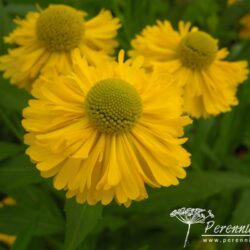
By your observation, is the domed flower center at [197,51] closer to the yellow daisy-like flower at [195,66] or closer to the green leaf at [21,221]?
the yellow daisy-like flower at [195,66]

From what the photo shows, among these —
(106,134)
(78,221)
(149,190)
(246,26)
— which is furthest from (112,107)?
(246,26)

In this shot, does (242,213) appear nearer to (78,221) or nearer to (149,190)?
(149,190)

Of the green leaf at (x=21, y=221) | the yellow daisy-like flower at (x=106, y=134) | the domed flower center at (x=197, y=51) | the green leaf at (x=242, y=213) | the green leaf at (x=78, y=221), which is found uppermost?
the domed flower center at (x=197, y=51)

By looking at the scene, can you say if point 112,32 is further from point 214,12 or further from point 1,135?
point 214,12

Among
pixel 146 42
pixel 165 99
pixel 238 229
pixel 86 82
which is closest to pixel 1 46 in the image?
Result: pixel 146 42

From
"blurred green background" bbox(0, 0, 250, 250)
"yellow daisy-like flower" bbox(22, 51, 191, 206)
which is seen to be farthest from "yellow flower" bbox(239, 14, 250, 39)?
"yellow daisy-like flower" bbox(22, 51, 191, 206)

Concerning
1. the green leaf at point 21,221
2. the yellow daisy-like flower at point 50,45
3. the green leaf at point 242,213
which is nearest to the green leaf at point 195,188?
the green leaf at point 242,213

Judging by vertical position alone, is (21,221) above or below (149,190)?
below
